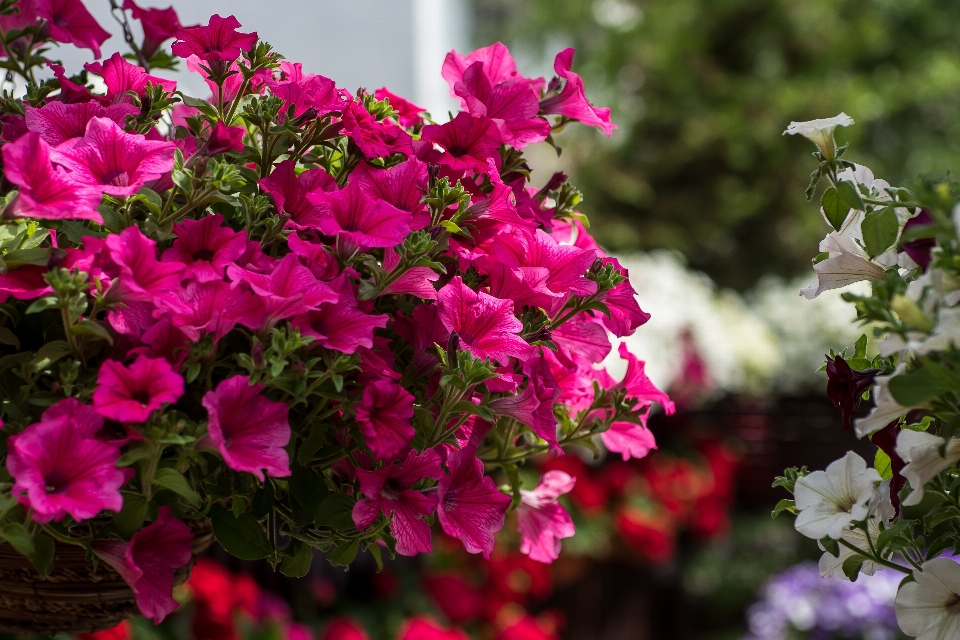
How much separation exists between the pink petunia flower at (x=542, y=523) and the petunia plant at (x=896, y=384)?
0.25 meters

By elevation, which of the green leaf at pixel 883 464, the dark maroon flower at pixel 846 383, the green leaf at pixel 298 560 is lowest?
the green leaf at pixel 298 560

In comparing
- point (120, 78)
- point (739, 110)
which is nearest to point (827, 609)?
point (120, 78)

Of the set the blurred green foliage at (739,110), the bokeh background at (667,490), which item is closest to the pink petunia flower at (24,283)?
the bokeh background at (667,490)

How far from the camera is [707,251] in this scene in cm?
1272

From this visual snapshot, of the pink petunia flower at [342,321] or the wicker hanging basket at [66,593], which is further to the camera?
the wicker hanging basket at [66,593]

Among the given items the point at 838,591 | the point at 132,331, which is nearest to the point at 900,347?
the point at 132,331

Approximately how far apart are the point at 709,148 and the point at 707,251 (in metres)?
1.47

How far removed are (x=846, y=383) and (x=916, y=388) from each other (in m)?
0.15

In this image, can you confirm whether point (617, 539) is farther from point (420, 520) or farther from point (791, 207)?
point (791, 207)

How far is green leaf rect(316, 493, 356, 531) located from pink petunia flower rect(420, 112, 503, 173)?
29cm

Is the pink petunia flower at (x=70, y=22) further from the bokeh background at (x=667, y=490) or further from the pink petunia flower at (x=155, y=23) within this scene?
the bokeh background at (x=667, y=490)

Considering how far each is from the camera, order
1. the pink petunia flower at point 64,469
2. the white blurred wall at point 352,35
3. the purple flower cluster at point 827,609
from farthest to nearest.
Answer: the white blurred wall at point 352,35 → the purple flower cluster at point 827,609 → the pink petunia flower at point 64,469

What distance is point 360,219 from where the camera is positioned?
28.4 inches

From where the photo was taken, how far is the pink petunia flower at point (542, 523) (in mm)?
949
